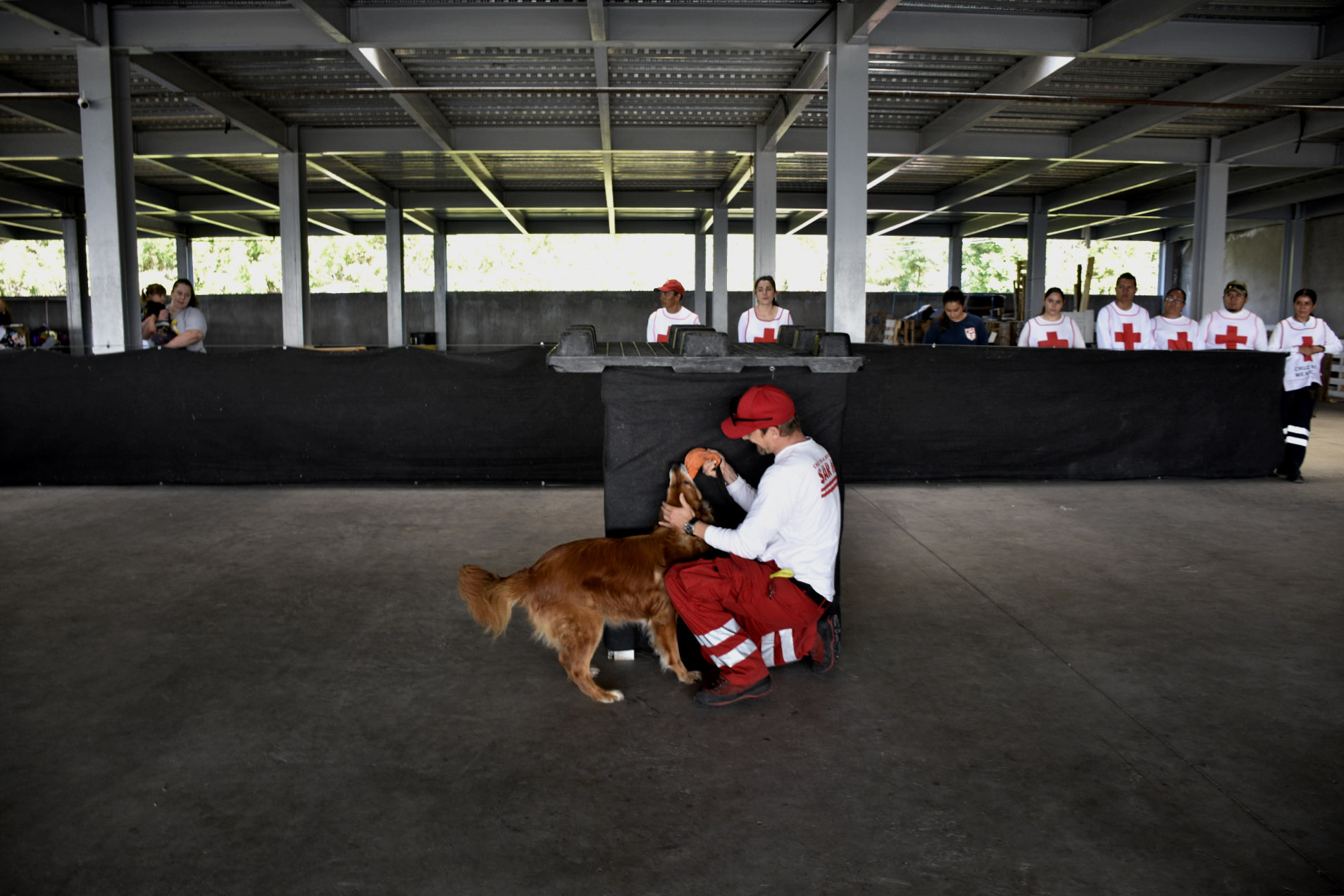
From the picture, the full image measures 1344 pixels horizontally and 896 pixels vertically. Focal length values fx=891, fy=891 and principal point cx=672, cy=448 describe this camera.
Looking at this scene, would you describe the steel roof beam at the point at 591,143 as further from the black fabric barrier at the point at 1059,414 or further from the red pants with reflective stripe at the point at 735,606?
the red pants with reflective stripe at the point at 735,606

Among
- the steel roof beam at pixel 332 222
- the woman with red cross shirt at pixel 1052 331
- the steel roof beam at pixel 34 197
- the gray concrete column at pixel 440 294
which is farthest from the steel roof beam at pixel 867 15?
the gray concrete column at pixel 440 294

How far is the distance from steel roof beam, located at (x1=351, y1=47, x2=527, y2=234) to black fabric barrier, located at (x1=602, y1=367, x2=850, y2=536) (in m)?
6.62

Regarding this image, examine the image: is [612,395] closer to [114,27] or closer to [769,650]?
[769,650]

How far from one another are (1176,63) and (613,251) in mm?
26909

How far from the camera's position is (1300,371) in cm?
849

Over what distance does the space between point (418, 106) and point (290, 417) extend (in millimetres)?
5266

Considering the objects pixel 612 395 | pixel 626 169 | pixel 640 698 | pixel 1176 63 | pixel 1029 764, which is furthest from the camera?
pixel 626 169

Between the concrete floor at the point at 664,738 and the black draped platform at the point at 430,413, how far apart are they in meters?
2.27

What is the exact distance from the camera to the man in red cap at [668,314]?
8.04 metres

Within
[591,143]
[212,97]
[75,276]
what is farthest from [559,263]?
[212,97]

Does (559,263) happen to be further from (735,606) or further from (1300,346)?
(735,606)

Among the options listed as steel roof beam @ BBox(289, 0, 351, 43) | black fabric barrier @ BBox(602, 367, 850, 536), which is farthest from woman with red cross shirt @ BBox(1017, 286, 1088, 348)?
steel roof beam @ BBox(289, 0, 351, 43)

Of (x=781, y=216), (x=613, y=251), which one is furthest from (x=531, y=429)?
(x=613, y=251)

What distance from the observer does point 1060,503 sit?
744 centimetres
